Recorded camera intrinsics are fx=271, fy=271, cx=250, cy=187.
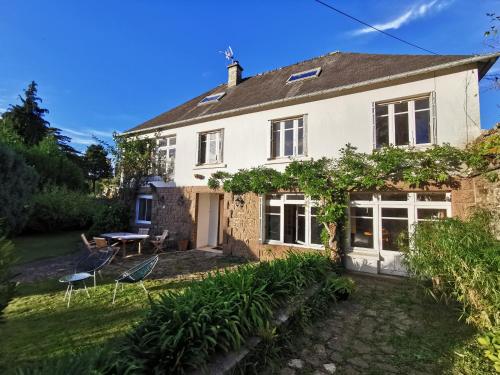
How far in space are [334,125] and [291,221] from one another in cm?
367

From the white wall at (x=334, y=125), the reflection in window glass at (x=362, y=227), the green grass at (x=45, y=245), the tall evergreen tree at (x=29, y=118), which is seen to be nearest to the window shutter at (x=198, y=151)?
the white wall at (x=334, y=125)

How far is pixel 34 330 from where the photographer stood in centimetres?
467

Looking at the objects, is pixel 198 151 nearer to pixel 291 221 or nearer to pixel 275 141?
pixel 275 141

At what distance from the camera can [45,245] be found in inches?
513

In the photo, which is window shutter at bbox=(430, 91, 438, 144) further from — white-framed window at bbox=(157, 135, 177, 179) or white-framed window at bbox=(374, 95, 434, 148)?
white-framed window at bbox=(157, 135, 177, 179)

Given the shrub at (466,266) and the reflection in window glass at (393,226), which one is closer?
the shrub at (466,266)

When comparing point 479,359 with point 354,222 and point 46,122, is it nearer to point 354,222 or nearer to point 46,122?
point 354,222

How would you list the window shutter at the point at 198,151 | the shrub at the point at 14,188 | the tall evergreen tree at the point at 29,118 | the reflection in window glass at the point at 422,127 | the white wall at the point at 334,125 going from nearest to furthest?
1. the white wall at the point at 334,125
2. the reflection in window glass at the point at 422,127
3. the shrub at the point at 14,188
4. the window shutter at the point at 198,151
5. the tall evergreen tree at the point at 29,118

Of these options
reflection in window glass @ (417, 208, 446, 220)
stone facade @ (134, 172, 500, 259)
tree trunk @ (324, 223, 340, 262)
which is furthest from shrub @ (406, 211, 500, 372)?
tree trunk @ (324, 223, 340, 262)

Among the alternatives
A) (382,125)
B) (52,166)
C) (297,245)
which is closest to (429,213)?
(382,125)

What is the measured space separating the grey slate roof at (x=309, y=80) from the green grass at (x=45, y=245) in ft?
22.1

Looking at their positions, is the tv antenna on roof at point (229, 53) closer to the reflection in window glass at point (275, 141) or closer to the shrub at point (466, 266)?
the reflection in window glass at point (275, 141)

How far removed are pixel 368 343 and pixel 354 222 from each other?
4955 millimetres

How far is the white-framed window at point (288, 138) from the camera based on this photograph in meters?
9.86
